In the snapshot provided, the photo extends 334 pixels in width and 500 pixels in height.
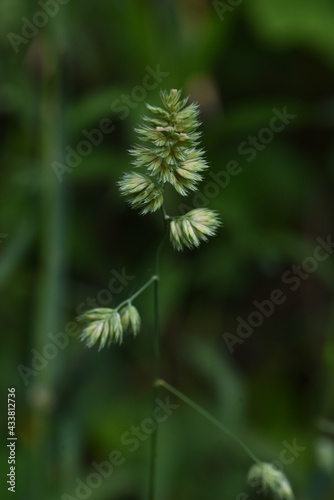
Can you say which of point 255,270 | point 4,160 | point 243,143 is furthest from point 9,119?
point 255,270

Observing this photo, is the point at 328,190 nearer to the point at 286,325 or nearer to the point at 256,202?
the point at 256,202

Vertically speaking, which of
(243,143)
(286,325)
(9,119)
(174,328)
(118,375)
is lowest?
(118,375)
